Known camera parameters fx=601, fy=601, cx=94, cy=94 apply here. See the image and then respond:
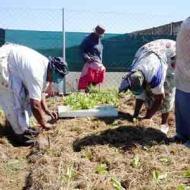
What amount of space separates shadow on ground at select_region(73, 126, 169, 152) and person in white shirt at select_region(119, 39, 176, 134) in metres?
0.55

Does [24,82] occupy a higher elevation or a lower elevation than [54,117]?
higher

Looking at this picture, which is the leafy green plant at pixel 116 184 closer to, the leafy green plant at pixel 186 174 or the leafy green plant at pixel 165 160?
the leafy green plant at pixel 186 174

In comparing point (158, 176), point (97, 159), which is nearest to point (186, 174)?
point (158, 176)

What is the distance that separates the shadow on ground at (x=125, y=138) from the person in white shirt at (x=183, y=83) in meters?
0.25

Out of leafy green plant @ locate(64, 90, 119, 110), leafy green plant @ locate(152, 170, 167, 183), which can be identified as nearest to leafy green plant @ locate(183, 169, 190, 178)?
leafy green plant @ locate(152, 170, 167, 183)

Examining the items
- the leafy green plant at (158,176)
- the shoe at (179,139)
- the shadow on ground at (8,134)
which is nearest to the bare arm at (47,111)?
the shadow on ground at (8,134)

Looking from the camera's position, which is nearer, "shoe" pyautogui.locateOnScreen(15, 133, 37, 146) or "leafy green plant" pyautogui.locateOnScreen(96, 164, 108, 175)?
"leafy green plant" pyautogui.locateOnScreen(96, 164, 108, 175)

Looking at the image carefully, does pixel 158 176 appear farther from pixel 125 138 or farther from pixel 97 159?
pixel 125 138

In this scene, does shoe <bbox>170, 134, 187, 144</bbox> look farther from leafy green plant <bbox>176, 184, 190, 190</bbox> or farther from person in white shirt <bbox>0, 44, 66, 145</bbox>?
leafy green plant <bbox>176, 184, 190, 190</bbox>

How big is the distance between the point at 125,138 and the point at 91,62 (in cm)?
588

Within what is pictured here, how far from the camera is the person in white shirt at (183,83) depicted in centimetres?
709

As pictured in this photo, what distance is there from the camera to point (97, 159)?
6484 mm

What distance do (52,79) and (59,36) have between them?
6895 mm

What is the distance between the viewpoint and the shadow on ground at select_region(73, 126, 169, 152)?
714 cm
